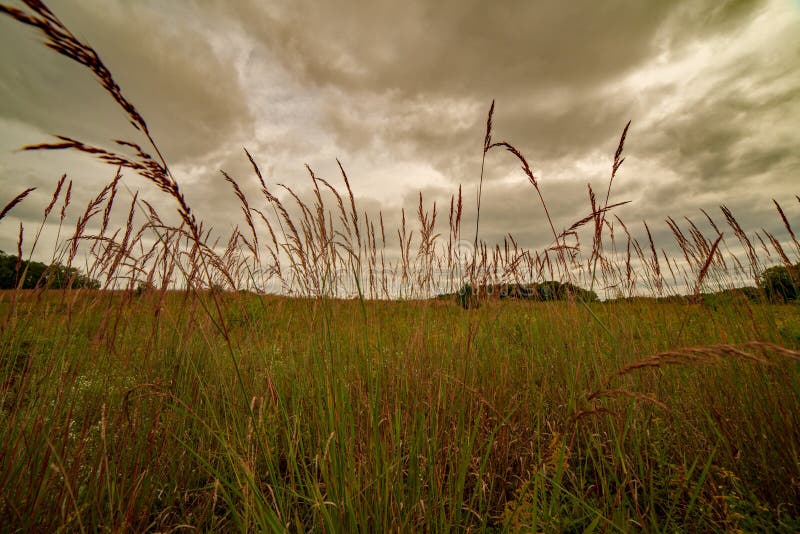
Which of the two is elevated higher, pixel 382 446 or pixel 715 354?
pixel 715 354

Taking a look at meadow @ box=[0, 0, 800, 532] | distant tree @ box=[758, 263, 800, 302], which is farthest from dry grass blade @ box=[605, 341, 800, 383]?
distant tree @ box=[758, 263, 800, 302]

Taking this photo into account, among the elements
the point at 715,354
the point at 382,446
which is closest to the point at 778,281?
the point at 715,354

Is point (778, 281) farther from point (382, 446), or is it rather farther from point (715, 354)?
point (382, 446)

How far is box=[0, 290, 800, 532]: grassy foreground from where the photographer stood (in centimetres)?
144

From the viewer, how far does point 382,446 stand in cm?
160

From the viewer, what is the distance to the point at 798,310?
136 inches

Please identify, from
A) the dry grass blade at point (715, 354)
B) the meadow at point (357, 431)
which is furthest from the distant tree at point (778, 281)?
the dry grass blade at point (715, 354)

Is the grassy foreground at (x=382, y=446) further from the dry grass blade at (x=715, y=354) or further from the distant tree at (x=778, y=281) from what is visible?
the distant tree at (x=778, y=281)

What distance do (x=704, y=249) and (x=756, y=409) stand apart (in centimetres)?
190

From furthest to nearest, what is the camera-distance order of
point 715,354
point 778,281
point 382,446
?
1. point 778,281
2. point 382,446
3. point 715,354

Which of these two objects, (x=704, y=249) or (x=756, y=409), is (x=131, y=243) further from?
(x=704, y=249)

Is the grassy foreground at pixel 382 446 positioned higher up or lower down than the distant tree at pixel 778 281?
lower down

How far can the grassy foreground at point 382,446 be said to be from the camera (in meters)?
1.44

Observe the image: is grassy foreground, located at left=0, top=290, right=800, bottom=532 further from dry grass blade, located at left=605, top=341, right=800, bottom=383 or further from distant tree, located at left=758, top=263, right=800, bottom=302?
distant tree, located at left=758, top=263, right=800, bottom=302
